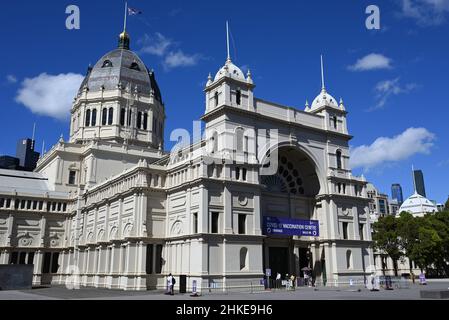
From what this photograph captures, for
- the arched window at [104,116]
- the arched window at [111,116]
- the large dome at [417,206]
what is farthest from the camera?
the large dome at [417,206]

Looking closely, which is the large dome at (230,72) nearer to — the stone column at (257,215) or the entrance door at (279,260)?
the stone column at (257,215)

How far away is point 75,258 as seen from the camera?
60188 millimetres

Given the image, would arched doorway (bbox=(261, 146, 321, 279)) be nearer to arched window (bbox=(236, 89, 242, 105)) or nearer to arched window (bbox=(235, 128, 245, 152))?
arched window (bbox=(235, 128, 245, 152))

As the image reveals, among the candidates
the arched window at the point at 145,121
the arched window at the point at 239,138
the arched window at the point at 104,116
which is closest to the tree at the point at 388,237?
the arched window at the point at 239,138

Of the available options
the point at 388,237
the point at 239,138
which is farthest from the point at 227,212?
the point at 388,237

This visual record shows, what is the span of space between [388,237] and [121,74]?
185 ft

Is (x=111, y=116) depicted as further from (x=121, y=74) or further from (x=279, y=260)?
(x=279, y=260)

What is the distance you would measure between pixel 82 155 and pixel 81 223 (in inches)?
536

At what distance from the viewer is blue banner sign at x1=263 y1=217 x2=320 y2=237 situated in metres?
45.5

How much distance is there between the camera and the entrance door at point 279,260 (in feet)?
158

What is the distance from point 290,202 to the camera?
51.5 metres

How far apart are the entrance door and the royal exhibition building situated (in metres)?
0.12

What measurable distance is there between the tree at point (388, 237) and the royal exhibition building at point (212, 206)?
63.5 feet

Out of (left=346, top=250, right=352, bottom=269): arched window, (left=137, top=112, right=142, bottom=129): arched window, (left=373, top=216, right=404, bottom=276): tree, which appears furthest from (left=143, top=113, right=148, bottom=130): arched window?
(left=373, top=216, right=404, bottom=276): tree
